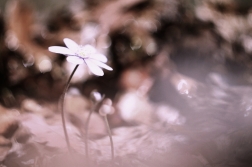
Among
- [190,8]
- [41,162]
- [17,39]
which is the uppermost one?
[190,8]

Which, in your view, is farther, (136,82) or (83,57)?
(136,82)

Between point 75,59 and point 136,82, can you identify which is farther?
point 136,82

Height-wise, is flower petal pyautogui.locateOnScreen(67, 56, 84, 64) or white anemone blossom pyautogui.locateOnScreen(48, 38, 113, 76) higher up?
white anemone blossom pyautogui.locateOnScreen(48, 38, 113, 76)

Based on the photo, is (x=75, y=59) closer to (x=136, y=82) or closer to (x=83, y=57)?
(x=83, y=57)

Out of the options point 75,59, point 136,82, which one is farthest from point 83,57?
point 136,82

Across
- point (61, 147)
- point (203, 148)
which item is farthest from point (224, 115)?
point (61, 147)

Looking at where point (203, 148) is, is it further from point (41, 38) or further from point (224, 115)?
point (41, 38)

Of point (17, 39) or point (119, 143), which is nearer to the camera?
point (119, 143)

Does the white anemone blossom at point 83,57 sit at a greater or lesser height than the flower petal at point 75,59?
greater
